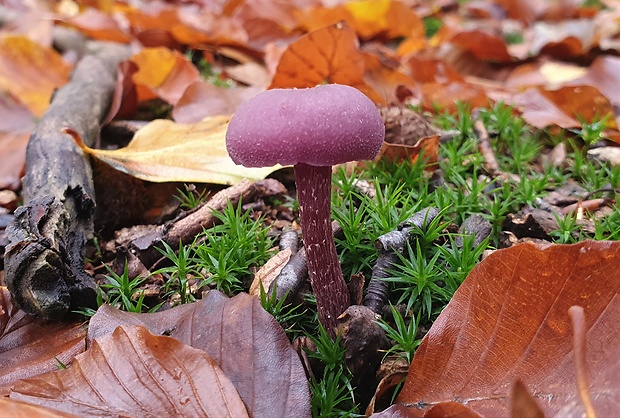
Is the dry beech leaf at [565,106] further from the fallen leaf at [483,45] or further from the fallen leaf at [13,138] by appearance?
the fallen leaf at [13,138]

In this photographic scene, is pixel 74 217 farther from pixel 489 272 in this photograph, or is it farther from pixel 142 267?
pixel 489 272

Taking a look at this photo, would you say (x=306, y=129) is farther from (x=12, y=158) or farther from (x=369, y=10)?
(x=369, y=10)

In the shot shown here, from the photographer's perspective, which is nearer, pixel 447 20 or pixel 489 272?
pixel 489 272

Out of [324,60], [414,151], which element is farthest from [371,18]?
[414,151]

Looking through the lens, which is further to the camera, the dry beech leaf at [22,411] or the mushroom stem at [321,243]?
the mushroom stem at [321,243]

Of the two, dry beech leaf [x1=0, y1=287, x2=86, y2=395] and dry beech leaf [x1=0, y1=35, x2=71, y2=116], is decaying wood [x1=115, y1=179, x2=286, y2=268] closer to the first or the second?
dry beech leaf [x1=0, y1=287, x2=86, y2=395]

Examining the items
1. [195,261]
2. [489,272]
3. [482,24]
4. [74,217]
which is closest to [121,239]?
[74,217]

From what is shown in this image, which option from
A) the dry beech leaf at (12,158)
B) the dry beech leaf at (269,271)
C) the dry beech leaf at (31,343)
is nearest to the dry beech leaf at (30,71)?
the dry beech leaf at (12,158)
